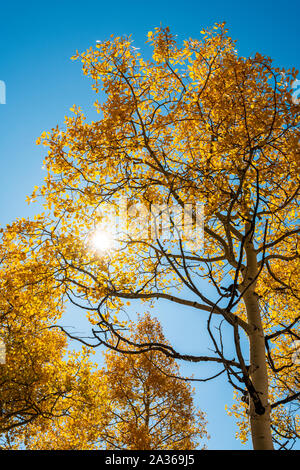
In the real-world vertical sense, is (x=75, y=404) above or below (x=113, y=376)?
below

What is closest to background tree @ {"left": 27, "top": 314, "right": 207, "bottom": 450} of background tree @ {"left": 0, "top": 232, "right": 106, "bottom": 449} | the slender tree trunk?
background tree @ {"left": 0, "top": 232, "right": 106, "bottom": 449}

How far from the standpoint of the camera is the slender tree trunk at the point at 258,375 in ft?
11.2

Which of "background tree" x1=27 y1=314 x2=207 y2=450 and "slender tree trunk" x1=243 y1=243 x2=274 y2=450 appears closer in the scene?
"slender tree trunk" x1=243 y1=243 x2=274 y2=450

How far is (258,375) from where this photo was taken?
147 inches

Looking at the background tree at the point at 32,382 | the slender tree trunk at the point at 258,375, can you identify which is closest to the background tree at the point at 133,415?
the background tree at the point at 32,382

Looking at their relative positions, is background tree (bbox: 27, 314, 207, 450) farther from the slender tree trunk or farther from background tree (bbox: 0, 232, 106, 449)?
the slender tree trunk

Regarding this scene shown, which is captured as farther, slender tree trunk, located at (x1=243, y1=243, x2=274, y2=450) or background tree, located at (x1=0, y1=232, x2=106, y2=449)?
background tree, located at (x1=0, y1=232, x2=106, y2=449)

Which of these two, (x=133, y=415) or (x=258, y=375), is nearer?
(x=258, y=375)

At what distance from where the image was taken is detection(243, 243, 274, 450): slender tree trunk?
135 inches

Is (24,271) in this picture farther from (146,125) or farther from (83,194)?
(146,125)

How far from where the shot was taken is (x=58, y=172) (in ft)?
14.7

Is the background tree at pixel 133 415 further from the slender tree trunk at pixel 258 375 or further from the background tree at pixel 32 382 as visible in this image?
the slender tree trunk at pixel 258 375
